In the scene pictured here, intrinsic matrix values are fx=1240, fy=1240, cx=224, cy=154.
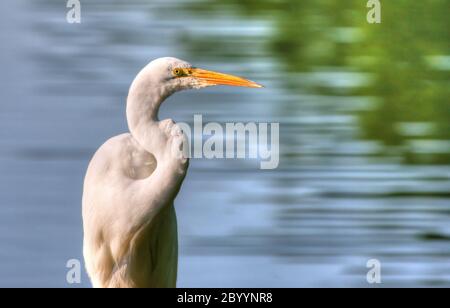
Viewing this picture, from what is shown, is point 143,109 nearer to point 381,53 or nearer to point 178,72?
point 178,72

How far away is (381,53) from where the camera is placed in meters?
6.08

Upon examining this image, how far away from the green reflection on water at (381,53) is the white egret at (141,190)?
168 centimetres

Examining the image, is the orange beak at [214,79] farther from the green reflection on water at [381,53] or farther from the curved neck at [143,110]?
the green reflection on water at [381,53]

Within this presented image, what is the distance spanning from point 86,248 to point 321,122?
168 centimetres

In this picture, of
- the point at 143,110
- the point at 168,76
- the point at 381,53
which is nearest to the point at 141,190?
the point at 143,110

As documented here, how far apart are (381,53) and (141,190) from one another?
2.37 m

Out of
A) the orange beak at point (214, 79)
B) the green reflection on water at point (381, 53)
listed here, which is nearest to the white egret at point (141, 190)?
the orange beak at point (214, 79)

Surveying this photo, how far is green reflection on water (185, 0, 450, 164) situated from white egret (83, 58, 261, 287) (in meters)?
1.68

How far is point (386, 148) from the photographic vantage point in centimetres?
561

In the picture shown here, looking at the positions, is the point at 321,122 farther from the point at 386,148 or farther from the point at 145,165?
the point at 145,165

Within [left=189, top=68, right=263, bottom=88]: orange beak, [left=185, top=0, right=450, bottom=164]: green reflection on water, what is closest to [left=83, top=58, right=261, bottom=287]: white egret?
[left=189, top=68, right=263, bottom=88]: orange beak

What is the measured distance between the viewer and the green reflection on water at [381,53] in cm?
572
